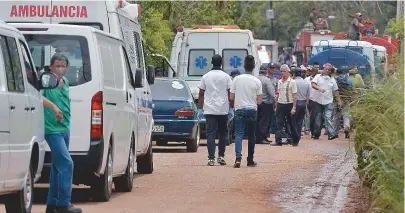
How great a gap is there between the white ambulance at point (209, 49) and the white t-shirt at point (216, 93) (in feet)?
34.2

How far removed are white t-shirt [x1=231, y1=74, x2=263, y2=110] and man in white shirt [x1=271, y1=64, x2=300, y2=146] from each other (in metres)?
6.60

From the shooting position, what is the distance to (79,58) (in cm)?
1352

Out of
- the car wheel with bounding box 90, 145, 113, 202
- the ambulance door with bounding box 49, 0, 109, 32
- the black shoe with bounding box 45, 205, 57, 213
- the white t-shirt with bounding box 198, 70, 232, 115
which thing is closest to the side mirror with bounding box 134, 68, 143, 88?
the ambulance door with bounding box 49, 0, 109, 32

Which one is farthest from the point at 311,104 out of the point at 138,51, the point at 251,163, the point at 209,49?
the point at 138,51

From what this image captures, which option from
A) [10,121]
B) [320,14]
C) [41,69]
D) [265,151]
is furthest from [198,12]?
[320,14]

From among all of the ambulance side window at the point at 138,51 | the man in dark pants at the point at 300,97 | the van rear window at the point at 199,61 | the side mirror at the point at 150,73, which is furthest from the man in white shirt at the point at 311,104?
the side mirror at the point at 150,73

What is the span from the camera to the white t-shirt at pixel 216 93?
64.9 feet

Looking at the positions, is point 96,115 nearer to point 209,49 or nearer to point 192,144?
point 192,144

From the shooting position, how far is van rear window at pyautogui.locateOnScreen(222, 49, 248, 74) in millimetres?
30406

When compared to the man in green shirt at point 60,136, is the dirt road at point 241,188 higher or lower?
lower

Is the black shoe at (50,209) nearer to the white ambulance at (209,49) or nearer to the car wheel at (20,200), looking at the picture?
the car wheel at (20,200)

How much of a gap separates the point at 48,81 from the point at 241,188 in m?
4.73

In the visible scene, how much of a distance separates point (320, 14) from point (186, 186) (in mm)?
69949

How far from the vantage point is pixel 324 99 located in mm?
30438
